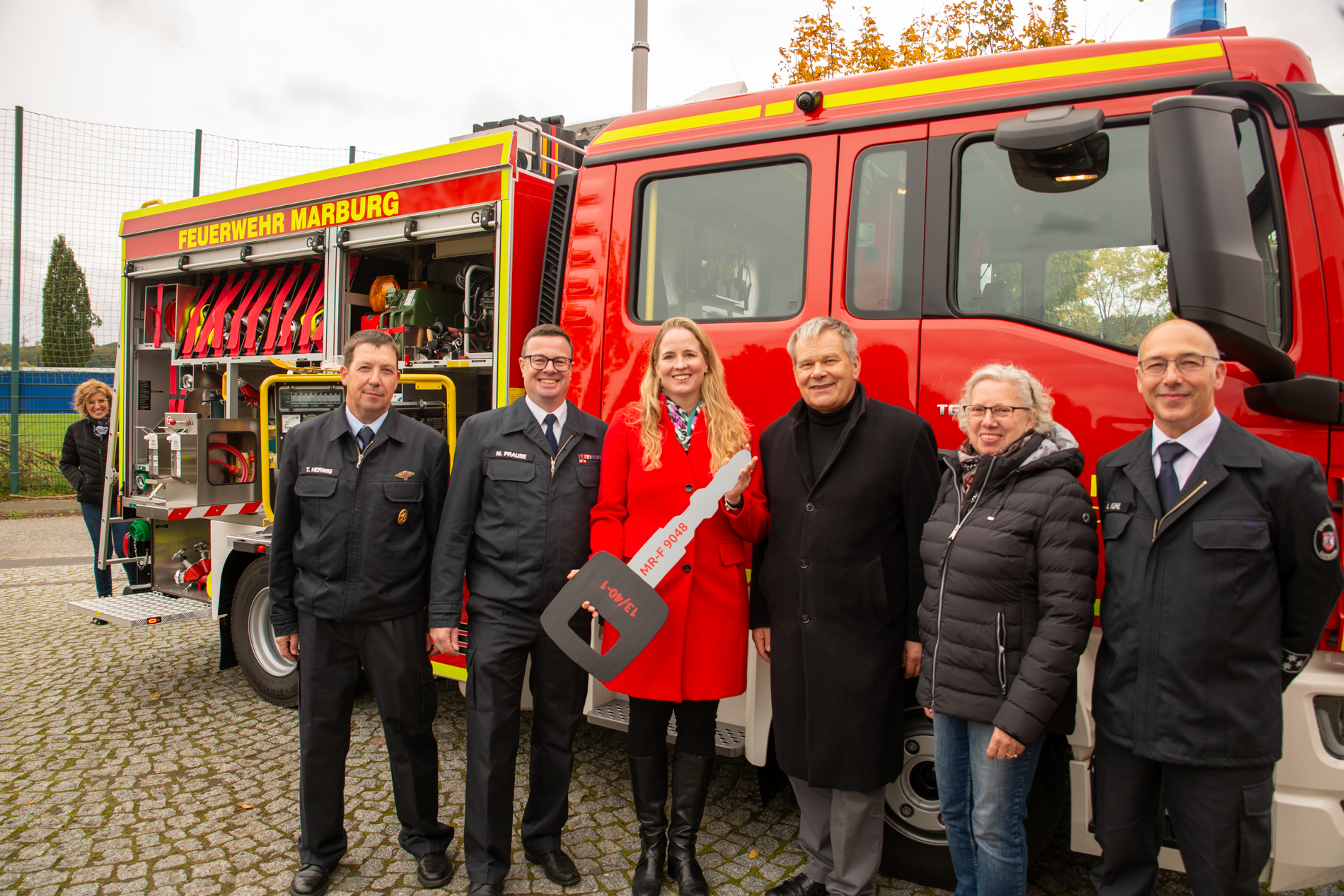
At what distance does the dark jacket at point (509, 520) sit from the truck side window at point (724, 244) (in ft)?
2.78

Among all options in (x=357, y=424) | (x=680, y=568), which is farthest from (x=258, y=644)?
(x=680, y=568)

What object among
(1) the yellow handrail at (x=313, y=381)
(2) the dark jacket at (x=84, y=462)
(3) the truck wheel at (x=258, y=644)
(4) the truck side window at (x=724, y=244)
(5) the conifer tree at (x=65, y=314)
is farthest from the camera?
(5) the conifer tree at (x=65, y=314)

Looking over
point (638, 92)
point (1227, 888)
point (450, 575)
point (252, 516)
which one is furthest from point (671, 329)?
point (638, 92)

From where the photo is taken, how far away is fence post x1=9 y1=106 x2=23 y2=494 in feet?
36.8

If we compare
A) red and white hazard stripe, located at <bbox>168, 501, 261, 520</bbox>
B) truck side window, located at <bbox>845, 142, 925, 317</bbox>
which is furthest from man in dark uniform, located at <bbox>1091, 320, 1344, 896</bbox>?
red and white hazard stripe, located at <bbox>168, 501, 261, 520</bbox>

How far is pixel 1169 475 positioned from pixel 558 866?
2.31 meters

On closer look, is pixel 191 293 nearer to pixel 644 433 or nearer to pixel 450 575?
pixel 450 575

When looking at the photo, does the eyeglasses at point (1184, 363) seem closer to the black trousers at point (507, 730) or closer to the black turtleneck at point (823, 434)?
the black turtleneck at point (823, 434)

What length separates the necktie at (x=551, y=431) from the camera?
2863mm

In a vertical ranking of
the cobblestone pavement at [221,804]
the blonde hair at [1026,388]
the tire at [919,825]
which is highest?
the blonde hair at [1026,388]

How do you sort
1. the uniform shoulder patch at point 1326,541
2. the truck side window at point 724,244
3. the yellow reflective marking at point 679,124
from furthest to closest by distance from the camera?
1. the yellow reflective marking at point 679,124
2. the truck side window at point 724,244
3. the uniform shoulder patch at point 1326,541

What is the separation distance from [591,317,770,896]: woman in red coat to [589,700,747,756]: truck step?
0.95 ft

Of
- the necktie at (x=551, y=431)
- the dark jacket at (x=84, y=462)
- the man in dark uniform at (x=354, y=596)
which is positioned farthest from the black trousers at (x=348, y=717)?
the dark jacket at (x=84, y=462)

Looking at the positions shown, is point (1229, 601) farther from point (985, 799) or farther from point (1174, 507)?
point (985, 799)
